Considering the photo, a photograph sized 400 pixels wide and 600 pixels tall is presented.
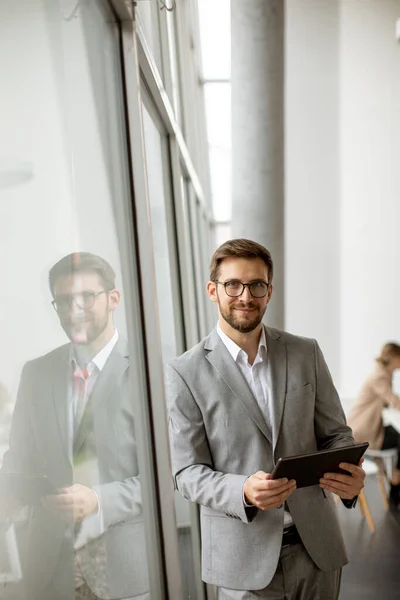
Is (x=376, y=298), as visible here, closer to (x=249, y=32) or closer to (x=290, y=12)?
(x=290, y=12)

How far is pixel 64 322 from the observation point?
1.35 meters

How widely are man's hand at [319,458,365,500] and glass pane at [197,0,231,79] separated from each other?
4918 millimetres

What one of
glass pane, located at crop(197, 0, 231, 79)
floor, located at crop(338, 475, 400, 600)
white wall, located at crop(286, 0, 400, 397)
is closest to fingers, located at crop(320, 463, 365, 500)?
floor, located at crop(338, 475, 400, 600)

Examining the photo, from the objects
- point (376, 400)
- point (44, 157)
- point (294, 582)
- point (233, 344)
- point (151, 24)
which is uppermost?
point (151, 24)

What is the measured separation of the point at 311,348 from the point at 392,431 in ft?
14.8

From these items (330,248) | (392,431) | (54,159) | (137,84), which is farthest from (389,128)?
(54,159)

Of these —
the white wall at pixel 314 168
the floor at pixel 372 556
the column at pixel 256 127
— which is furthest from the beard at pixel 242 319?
the white wall at pixel 314 168

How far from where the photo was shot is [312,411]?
196cm

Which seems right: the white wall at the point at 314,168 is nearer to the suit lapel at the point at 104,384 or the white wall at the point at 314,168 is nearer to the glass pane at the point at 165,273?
the glass pane at the point at 165,273

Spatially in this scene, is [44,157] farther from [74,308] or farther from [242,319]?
[242,319]

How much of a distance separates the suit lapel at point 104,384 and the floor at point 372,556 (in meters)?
2.83

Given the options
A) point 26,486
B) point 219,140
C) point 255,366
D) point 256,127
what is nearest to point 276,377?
point 255,366

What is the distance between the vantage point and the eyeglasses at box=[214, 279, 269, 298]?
73.9 inches

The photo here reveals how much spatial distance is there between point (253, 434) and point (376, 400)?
12.3ft
